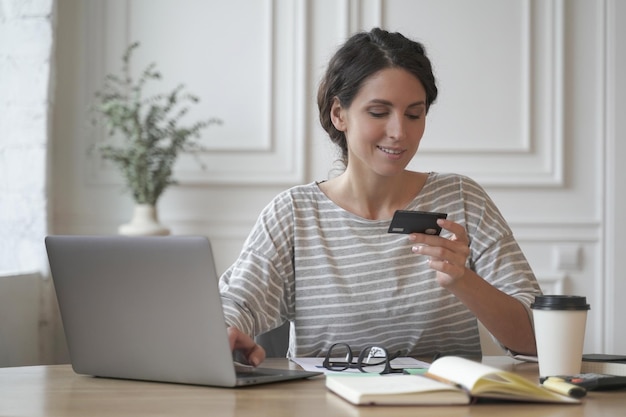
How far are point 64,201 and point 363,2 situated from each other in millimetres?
1404

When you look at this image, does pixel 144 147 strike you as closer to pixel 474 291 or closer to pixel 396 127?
pixel 396 127

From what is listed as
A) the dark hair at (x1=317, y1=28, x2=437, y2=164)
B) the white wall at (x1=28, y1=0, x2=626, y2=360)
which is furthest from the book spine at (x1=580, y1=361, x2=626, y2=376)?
the white wall at (x1=28, y1=0, x2=626, y2=360)

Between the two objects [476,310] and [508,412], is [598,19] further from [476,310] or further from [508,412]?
[508,412]

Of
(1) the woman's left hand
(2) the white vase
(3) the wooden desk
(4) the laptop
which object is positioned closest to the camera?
(3) the wooden desk

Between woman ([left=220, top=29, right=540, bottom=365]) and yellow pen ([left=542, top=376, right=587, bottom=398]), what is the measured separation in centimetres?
59

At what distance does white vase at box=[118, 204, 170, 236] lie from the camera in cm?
319

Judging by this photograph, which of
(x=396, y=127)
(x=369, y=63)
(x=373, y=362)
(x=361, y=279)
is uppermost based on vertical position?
(x=369, y=63)

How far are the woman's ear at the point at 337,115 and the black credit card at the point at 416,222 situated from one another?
60 cm

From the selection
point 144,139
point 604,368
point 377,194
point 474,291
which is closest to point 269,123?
point 144,139

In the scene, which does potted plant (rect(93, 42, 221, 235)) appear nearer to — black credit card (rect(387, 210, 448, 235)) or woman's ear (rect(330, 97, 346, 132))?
woman's ear (rect(330, 97, 346, 132))

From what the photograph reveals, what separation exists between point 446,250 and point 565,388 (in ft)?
1.28

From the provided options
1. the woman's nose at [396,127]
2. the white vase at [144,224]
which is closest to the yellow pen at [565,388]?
the woman's nose at [396,127]

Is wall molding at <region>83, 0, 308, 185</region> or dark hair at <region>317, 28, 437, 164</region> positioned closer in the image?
dark hair at <region>317, 28, 437, 164</region>

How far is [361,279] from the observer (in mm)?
1862
